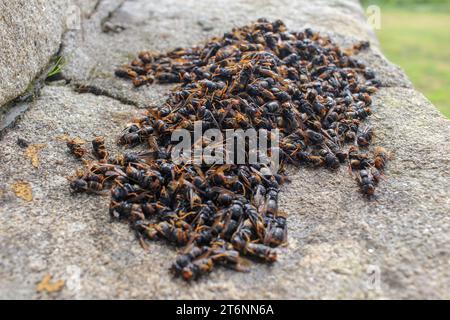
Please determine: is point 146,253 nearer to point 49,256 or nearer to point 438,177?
point 49,256

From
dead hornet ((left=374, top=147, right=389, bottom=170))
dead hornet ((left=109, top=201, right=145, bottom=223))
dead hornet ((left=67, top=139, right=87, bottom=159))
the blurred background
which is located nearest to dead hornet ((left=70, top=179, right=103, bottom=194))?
dead hornet ((left=109, top=201, right=145, bottom=223))

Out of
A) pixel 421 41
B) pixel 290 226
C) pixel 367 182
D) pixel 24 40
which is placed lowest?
pixel 421 41

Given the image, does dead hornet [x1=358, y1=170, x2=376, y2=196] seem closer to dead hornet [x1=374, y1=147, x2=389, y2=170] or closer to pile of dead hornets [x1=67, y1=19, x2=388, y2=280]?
pile of dead hornets [x1=67, y1=19, x2=388, y2=280]

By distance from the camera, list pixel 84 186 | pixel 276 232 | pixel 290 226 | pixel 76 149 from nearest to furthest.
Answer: pixel 276 232 → pixel 290 226 → pixel 84 186 → pixel 76 149

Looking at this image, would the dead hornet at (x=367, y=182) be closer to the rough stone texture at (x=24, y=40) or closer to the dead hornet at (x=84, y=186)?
the dead hornet at (x=84, y=186)

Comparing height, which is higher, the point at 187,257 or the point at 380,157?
A: the point at 380,157

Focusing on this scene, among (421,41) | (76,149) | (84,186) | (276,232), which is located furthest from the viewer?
(421,41)

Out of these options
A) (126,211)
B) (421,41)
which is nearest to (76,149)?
(126,211)

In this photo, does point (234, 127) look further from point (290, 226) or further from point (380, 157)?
point (380, 157)
